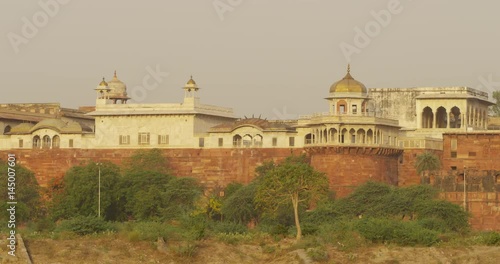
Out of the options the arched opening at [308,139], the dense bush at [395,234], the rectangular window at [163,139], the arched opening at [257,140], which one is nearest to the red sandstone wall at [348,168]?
the arched opening at [308,139]

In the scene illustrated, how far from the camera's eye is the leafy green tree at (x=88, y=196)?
91625 millimetres

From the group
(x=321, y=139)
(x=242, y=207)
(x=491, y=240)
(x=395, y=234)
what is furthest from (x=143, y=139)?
(x=491, y=240)

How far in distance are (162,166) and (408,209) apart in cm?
1860

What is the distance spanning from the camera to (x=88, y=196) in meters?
92.4

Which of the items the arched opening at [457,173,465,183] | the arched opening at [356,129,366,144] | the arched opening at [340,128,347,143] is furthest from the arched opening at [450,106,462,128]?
the arched opening at [340,128,347,143]

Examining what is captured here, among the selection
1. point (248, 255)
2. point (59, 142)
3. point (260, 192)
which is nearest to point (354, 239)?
point (248, 255)

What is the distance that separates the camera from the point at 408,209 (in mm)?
86188

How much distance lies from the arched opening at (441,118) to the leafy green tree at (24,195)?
24.6 m

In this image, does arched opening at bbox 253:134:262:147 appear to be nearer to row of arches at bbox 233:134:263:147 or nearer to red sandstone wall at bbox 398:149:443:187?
row of arches at bbox 233:134:263:147

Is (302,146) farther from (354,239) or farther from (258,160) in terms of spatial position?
(354,239)

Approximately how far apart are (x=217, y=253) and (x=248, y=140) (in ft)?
93.0

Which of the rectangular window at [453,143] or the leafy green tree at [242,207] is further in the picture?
the rectangular window at [453,143]

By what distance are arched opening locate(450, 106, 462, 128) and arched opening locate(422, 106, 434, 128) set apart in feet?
4.09

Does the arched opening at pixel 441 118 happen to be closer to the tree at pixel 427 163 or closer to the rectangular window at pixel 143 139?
the tree at pixel 427 163
